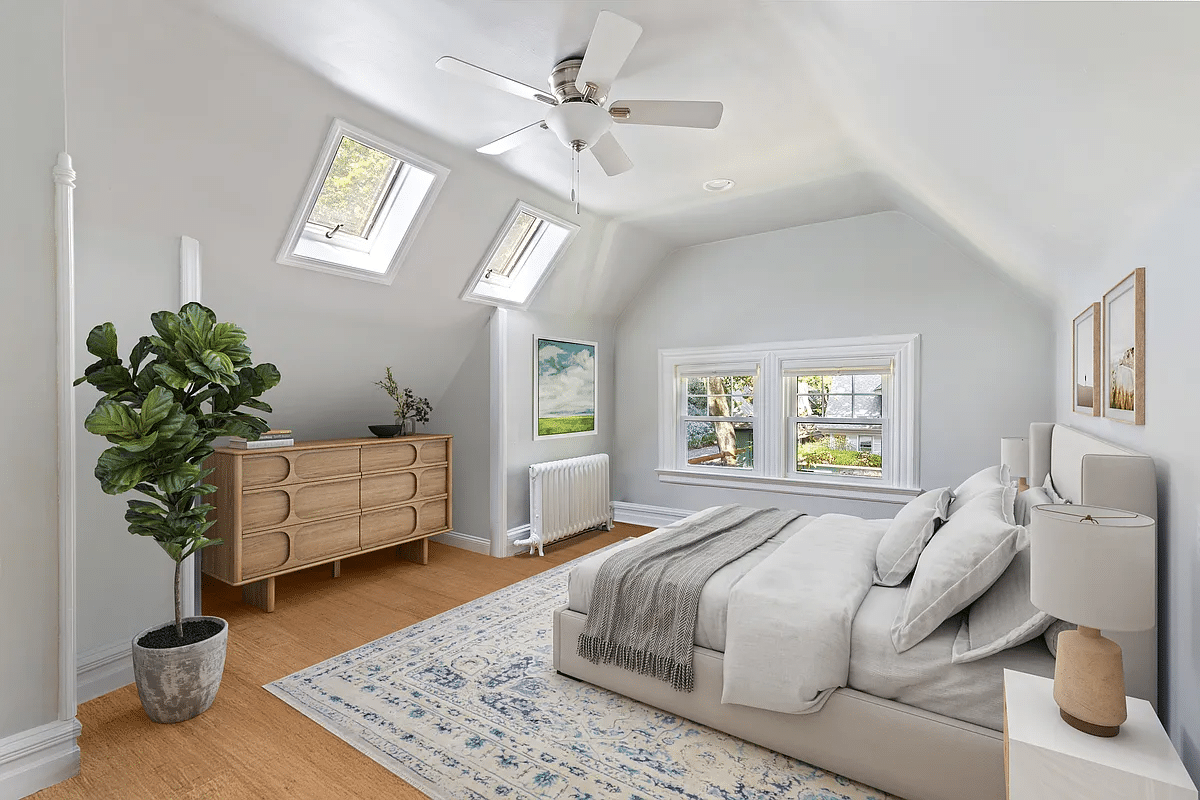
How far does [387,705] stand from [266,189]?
255 centimetres

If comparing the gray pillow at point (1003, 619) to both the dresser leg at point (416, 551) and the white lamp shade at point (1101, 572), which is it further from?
the dresser leg at point (416, 551)

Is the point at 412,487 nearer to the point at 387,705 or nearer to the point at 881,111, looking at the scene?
the point at 387,705

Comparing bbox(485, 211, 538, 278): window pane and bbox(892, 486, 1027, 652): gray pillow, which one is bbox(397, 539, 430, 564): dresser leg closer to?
bbox(485, 211, 538, 278): window pane

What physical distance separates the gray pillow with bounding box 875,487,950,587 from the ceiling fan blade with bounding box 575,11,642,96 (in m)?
2.20

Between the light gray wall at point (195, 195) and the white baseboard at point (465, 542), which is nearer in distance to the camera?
the light gray wall at point (195, 195)

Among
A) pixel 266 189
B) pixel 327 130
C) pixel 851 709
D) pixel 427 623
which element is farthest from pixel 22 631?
pixel 851 709

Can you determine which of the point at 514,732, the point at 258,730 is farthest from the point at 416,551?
the point at 514,732

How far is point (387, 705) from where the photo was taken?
2375 millimetres

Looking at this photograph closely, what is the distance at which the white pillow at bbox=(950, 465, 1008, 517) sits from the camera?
2561mm

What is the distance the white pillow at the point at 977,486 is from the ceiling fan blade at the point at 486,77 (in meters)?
2.51

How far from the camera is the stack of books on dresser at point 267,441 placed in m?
3.37

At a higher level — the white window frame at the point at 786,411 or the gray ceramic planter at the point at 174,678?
the white window frame at the point at 786,411

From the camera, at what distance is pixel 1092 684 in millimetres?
1188

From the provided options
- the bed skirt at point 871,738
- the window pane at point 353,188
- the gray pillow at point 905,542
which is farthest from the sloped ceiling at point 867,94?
the bed skirt at point 871,738
